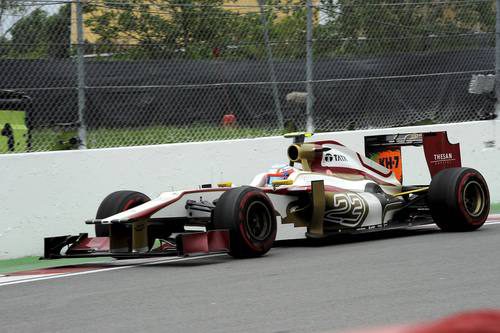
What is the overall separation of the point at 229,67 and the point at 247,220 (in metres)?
3.19

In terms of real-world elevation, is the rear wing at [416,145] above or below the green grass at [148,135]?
below

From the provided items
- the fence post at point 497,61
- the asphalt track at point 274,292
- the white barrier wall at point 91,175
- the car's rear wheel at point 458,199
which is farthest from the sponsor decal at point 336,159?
the fence post at point 497,61

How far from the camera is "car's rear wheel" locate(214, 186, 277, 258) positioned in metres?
7.43

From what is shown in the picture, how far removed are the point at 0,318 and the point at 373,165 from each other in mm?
5185

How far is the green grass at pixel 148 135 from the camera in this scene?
8.92m

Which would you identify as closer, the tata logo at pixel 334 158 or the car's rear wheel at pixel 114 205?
the car's rear wheel at pixel 114 205

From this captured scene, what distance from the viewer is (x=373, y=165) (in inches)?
372

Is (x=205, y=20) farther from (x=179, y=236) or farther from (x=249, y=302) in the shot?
(x=249, y=302)

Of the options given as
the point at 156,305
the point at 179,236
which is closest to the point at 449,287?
the point at 156,305

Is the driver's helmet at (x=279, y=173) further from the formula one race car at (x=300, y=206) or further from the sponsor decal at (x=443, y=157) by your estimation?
the sponsor decal at (x=443, y=157)

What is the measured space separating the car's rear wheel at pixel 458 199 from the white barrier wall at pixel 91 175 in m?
2.15

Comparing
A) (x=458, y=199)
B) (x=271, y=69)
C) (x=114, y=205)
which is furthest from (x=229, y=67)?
(x=458, y=199)

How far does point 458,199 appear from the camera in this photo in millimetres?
8812

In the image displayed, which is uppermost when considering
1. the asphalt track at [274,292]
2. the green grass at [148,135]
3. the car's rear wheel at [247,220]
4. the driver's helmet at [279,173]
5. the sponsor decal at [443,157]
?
the green grass at [148,135]
